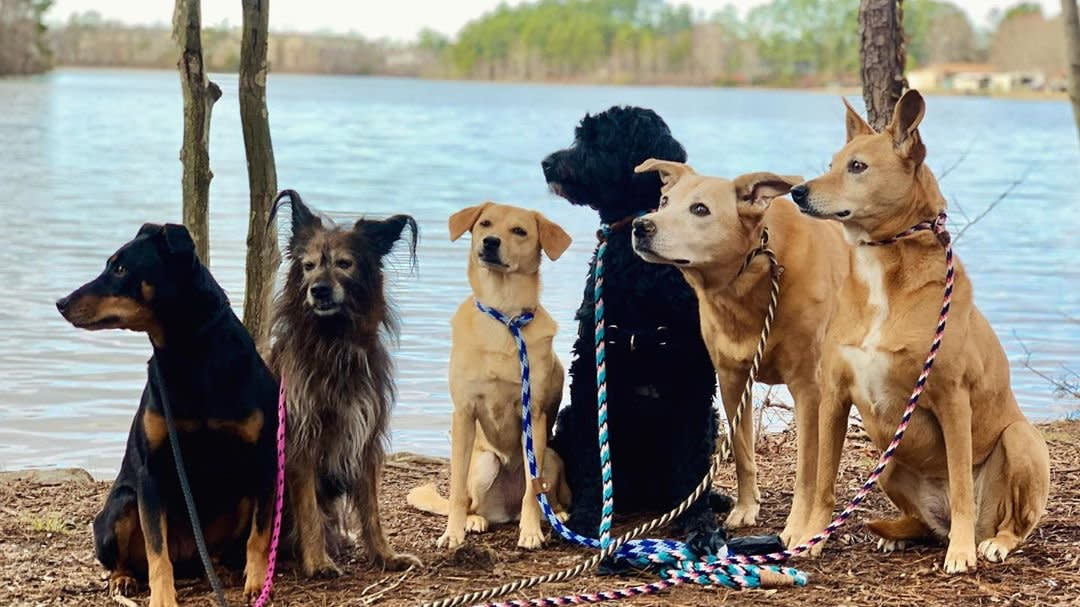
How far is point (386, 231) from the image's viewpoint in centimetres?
496

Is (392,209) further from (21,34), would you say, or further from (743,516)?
(21,34)

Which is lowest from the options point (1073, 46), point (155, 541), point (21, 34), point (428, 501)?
point (428, 501)

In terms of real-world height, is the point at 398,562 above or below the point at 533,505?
below

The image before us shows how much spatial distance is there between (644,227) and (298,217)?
4.27 feet

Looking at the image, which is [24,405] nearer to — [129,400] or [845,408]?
[129,400]

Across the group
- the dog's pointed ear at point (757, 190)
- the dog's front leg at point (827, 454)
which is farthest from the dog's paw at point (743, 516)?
the dog's pointed ear at point (757, 190)

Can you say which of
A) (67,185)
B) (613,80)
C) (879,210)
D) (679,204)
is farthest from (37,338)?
(613,80)

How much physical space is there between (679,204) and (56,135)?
115 feet

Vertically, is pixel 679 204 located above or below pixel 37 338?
above

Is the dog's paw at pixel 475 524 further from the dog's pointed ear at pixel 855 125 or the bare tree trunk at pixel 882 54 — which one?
the bare tree trunk at pixel 882 54

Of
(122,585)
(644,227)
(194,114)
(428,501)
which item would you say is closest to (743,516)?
(428,501)

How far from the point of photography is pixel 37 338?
35.8ft

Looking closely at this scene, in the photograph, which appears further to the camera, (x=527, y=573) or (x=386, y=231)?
(x=527, y=573)

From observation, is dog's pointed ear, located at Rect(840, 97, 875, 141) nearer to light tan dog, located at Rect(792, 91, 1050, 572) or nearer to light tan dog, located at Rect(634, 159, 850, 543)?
light tan dog, located at Rect(792, 91, 1050, 572)
